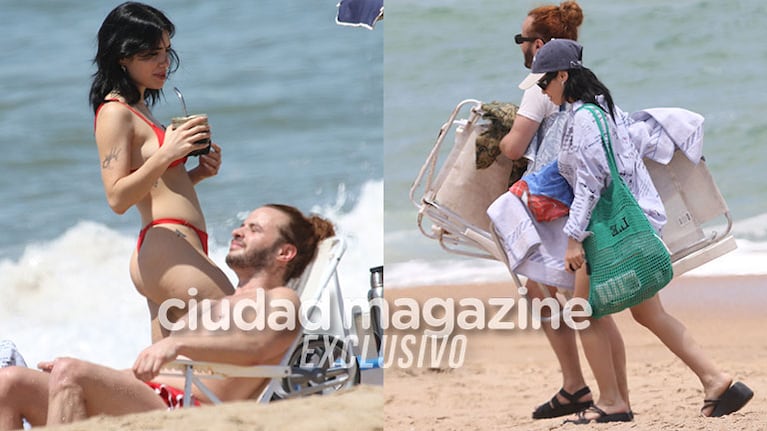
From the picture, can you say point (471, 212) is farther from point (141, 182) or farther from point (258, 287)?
point (141, 182)

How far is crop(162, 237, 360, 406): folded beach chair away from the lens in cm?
358

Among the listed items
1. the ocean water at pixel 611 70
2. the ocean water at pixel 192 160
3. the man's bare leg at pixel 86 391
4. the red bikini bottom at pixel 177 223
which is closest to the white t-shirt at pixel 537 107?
the red bikini bottom at pixel 177 223

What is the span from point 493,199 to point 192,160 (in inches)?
218

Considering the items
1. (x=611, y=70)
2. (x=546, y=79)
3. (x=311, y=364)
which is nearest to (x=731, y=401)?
(x=546, y=79)

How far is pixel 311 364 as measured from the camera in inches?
153

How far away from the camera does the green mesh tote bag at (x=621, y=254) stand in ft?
12.3

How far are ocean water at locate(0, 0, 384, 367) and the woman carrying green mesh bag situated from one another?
14.5ft

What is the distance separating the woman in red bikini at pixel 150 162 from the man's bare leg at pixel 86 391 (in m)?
0.31

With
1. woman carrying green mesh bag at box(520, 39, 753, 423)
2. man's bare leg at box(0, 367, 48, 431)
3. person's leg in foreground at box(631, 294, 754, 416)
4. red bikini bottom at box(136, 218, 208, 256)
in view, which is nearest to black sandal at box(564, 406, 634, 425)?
woman carrying green mesh bag at box(520, 39, 753, 423)

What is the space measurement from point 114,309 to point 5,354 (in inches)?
211

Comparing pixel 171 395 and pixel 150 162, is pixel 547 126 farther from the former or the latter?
pixel 171 395

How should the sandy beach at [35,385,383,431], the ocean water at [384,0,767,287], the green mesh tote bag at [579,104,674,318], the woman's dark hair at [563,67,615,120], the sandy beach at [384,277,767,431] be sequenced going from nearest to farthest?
the sandy beach at [35,385,383,431] → the green mesh tote bag at [579,104,674,318] → the woman's dark hair at [563,67,615,120] → the sandy beach at [384,277,767,431] → the ocean water at [384,0,767,287]

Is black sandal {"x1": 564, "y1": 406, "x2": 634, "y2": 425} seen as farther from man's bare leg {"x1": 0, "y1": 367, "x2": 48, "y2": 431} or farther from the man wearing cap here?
man's bare leg {"x1": 0, "y1": 367, "x2": 48, "y2": 431}

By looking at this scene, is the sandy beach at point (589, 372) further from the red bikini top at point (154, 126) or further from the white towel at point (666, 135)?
the red bikini top at point (154, 126)
